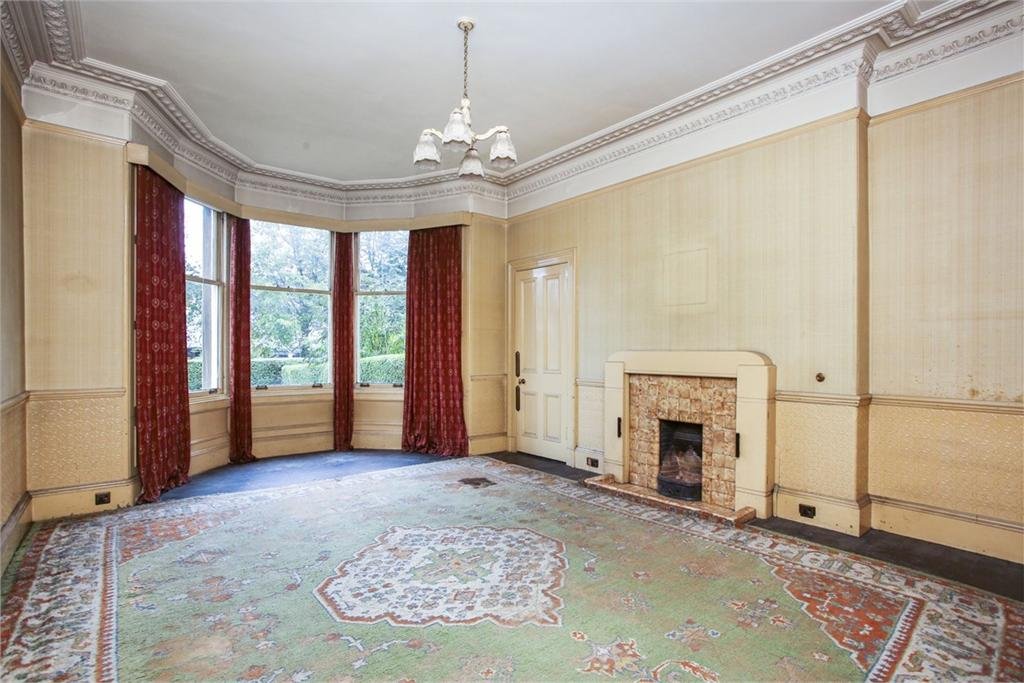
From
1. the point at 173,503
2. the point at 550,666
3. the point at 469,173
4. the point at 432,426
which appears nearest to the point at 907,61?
the point at 469,173

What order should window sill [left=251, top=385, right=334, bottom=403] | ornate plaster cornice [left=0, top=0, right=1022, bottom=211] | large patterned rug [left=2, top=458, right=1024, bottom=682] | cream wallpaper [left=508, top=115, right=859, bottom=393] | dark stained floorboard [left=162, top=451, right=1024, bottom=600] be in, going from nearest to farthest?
1. large patterned rug [left=2, top=458, right=1024, bottom=682]
2. dark stained floorboard [left=162, top=451, right=1024, bottom=600]
3. ornate plaster cornice [left=0, top=0, right=1022, bottom=211]
4. cream wallpaper [left=508, top=115, right=859, bottom=393]
5. window sill [left=251, top=385, right=334, bottom=403]

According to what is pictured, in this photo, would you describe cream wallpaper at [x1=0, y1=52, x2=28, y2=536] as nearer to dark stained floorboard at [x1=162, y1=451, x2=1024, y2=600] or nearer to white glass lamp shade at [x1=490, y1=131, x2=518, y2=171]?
dark stained floorboard at [x1=162, y1=451, x2=1024, y2=600]

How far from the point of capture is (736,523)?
12.2 ft

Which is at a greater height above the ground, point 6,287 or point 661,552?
point 6,287

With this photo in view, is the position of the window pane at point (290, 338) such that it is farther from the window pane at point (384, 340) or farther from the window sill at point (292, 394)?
the window pane at point (384, 340)

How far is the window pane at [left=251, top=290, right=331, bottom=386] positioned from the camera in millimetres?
6215

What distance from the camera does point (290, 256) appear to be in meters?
6.48

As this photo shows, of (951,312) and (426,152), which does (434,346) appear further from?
(951,312)

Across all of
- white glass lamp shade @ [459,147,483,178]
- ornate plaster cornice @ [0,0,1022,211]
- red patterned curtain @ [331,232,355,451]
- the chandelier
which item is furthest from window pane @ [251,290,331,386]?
white glass lamp shade @ [459,147,483,178]

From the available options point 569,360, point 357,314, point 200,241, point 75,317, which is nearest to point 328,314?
point 357,314

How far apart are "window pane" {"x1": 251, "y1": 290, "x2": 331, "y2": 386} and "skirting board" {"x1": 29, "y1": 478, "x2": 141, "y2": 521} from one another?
2.16 meters

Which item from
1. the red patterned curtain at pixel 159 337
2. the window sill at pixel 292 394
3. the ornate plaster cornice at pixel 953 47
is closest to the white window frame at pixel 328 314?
the window sill at pixel 292 394

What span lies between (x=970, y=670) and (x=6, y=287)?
17.2 ft

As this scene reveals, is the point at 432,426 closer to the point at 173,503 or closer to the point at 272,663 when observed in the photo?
the point at 173,503
